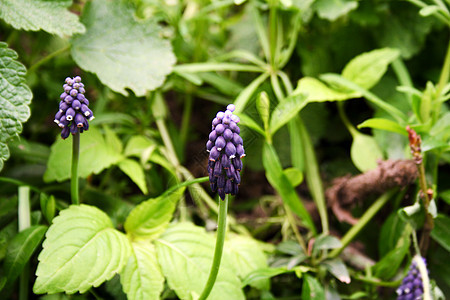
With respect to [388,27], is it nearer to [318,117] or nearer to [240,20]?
[318,117]

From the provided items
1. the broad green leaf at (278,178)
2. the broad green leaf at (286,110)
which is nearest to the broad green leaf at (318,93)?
the broad green leaf at (286,110)

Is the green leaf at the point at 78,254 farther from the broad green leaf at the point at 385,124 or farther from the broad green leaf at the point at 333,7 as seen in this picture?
the broad green leaf at the point at 333,7

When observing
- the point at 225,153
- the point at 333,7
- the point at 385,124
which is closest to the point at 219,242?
the point at 225,153

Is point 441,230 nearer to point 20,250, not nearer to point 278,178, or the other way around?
point 278,178

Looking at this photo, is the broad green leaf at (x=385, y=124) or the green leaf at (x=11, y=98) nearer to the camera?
the green leaf at (x=11, y=98)

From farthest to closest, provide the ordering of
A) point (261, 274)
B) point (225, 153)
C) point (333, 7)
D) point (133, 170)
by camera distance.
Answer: point (333, 7) < point (133, 170) < point (261, 274) < point (225, 153)

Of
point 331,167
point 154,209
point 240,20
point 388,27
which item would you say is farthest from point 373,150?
point 240,20
